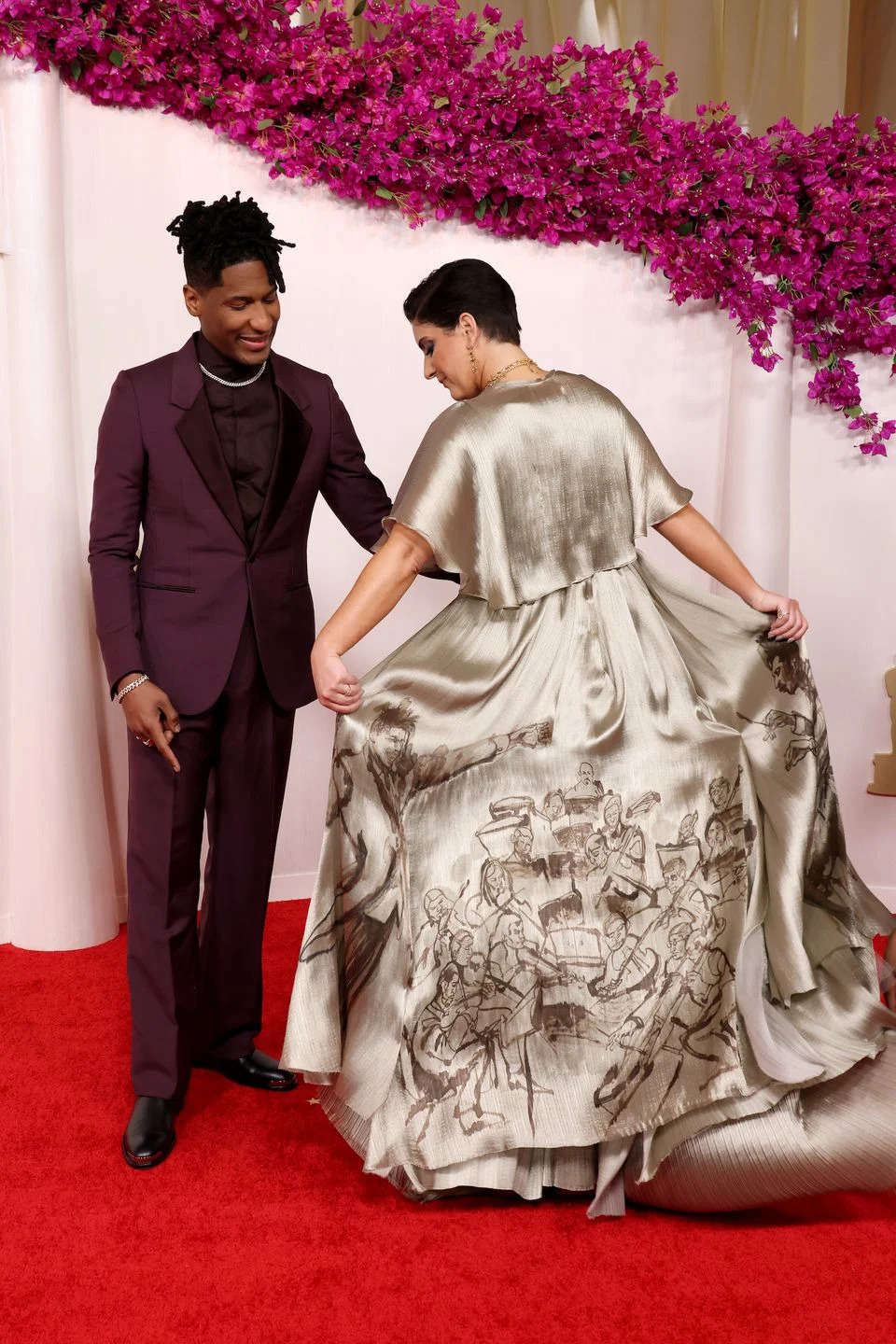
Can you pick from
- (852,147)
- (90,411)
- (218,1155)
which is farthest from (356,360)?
(218,1155)

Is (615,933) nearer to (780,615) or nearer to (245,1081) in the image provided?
(780,615)

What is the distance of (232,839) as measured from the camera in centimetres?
253

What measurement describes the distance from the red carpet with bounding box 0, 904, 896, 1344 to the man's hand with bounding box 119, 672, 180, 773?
771 mm

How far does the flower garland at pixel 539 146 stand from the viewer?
323cm

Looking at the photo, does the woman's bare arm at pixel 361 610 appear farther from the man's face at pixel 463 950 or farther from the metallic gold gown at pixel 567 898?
the man's face at pixel 463 950

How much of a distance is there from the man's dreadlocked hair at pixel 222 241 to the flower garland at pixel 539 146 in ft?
3.83

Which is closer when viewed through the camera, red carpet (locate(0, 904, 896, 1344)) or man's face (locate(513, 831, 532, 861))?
red carpet (locate(0, 904, 896, 1344))

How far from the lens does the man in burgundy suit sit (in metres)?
2.29

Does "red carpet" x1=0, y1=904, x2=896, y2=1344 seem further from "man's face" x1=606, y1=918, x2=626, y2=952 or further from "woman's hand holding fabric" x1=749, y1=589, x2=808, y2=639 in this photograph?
"woman's hand holding fabric" x1=749, y1=589, x2=808, y2=639

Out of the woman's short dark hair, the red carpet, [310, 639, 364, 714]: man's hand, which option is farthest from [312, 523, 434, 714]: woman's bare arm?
the red carpet

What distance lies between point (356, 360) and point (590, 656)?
189 cm

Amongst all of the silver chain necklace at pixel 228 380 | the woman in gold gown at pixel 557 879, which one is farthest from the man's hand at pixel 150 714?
the silver chain necklace at pixel 228 380

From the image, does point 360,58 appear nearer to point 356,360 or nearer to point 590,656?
point 356,360

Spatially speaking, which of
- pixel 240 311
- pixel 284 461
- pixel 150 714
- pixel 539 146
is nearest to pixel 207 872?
pixel 150 714
